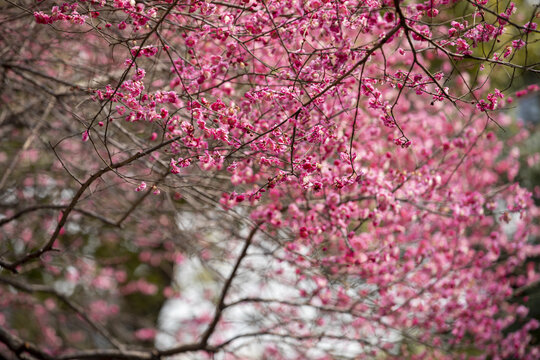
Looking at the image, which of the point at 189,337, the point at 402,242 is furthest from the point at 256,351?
the point at 402,242

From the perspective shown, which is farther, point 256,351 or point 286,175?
point 256,351

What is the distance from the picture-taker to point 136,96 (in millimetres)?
3203

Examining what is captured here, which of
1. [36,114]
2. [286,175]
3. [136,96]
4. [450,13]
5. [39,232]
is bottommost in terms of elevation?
[286,175]

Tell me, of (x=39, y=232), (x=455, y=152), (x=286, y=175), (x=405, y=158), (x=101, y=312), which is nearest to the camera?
(x=286, y=175)

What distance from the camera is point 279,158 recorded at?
3.59m

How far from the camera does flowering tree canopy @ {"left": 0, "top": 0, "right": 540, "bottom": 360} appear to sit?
3.24m

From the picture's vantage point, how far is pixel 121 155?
4.62 m

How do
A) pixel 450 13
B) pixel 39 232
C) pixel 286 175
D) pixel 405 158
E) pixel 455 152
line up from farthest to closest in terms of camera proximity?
pixel 450 13 → pixel 405 158 → pixel 39 232 → pixel 455 152 → pixel 286 175

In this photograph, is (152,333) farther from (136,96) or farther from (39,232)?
(136,96)

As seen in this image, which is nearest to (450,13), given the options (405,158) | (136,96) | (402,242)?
(405,158)

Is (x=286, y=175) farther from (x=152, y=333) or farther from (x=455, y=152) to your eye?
(x=152, y=333)

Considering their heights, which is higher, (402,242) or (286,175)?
(402,242)

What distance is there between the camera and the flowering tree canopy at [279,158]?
324 cm

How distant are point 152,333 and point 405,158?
5885 mm
